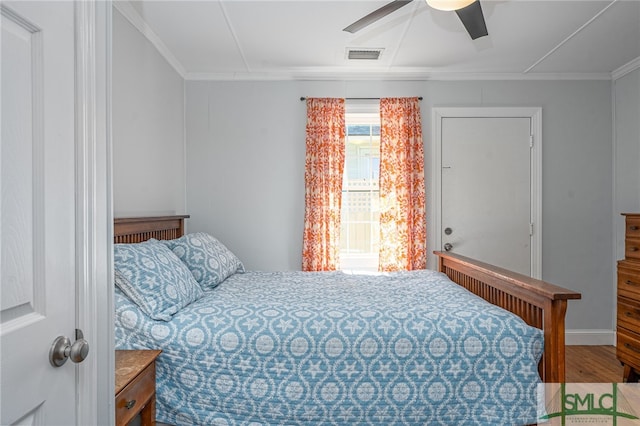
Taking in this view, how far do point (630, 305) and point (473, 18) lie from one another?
7.88ft

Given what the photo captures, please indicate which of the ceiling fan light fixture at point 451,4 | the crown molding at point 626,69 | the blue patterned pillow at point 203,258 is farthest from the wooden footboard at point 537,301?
the crown molding at point 626,69

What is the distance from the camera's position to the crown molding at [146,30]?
2.50 metres

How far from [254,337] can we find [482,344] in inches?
41.1

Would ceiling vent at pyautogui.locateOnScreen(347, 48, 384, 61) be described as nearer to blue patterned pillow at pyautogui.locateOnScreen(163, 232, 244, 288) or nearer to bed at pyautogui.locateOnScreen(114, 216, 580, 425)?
blue patterned pillow at pyautogui.locateOnScreen(163, 232, 244, 288)

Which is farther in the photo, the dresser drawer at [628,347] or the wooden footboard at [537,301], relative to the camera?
the dresser drawer at [628,347]

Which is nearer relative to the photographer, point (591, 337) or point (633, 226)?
point (633, 226)

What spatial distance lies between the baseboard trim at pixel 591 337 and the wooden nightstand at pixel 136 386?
379 cm

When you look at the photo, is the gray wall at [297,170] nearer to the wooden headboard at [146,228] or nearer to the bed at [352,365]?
the wooden headboard at [146,228]

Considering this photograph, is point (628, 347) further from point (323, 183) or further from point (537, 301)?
point (323, 183)

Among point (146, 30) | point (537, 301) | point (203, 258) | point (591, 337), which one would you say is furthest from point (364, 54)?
point (591, 337)

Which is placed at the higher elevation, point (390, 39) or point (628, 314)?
point (390, 39)

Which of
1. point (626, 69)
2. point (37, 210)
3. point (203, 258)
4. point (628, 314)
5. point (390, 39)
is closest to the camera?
point (37, 210)

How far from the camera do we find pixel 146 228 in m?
2.72

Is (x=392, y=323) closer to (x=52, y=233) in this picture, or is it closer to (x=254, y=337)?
(x=254, y=337)
